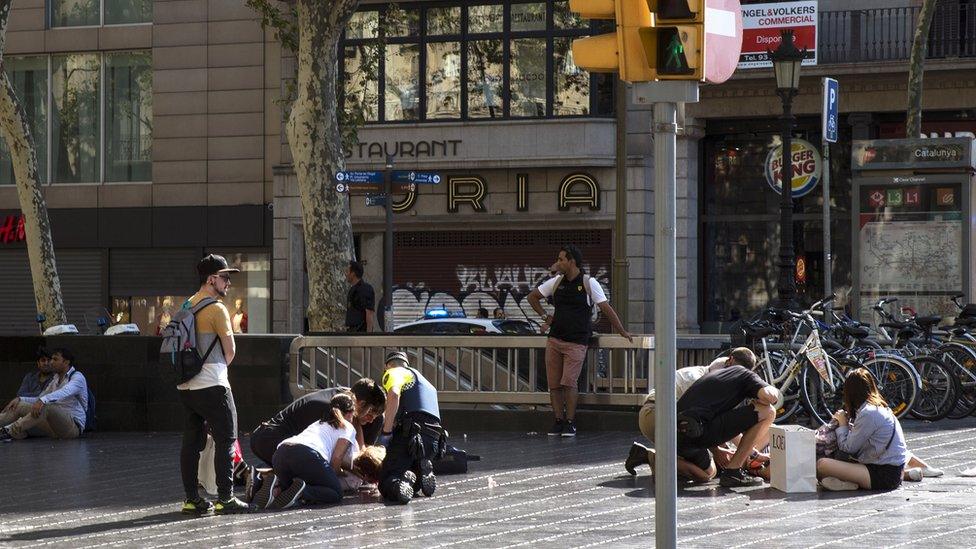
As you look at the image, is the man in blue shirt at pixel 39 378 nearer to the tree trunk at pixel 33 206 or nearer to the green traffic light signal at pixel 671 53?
the tree trunk at pixel 33 206

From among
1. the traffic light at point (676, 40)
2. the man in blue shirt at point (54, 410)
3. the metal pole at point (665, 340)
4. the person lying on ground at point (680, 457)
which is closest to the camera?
the metal pole at point (665, 340)

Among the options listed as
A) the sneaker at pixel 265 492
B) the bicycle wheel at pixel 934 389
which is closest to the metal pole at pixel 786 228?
the bicycle wheel at pixel 934 389

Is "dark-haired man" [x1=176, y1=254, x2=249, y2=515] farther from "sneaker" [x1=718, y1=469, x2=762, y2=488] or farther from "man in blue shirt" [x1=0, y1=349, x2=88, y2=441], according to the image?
"man in blue shirt" [x1=0, y1=349, x2=88, y2=441]

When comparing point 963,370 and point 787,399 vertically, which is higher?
point 963,370

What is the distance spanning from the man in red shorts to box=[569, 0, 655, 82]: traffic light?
29.4ft

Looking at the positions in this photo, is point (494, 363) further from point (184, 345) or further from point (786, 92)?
point (184, 345)

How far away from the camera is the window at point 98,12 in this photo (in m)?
34.7

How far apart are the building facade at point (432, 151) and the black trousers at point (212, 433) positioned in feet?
62.2

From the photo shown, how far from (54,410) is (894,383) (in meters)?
8.85

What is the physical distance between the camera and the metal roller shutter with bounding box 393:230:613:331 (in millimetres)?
31453

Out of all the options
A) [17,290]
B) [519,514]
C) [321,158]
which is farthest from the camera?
[17,290]

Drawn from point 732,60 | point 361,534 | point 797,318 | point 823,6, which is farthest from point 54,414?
point 823,6

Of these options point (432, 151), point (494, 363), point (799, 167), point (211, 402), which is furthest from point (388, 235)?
point (211, 402)

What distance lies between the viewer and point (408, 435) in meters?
11.4
